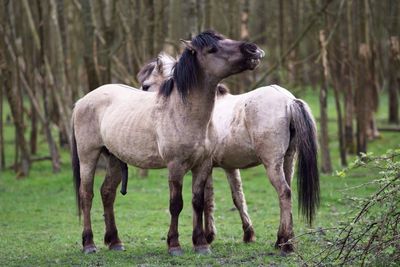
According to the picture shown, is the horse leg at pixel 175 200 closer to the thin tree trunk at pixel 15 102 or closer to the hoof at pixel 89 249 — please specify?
the hoof at pixel 89 249

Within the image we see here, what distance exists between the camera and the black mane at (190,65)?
881 cm

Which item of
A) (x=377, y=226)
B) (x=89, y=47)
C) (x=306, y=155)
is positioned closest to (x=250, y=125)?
(x=306, y=155)

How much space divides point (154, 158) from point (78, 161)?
4.29ft

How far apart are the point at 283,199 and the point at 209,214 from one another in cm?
155

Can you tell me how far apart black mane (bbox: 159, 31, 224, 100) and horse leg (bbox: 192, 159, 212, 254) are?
838 mm

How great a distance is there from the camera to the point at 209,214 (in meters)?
10.3

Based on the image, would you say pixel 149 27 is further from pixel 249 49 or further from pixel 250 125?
pixel 249 49

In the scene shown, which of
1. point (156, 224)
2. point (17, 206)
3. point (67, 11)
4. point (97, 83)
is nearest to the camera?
point (156, 224)

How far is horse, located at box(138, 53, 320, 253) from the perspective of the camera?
902cm

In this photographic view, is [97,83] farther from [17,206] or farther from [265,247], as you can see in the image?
[265,247]

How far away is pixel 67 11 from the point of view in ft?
64.5

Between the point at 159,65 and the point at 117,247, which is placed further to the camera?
the point at 159,65

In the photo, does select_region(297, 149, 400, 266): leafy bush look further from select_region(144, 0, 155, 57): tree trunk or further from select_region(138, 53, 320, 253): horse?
select_region(144, 0, 155, 57): tree trunk

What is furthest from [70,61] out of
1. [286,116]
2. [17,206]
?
[286,116]
